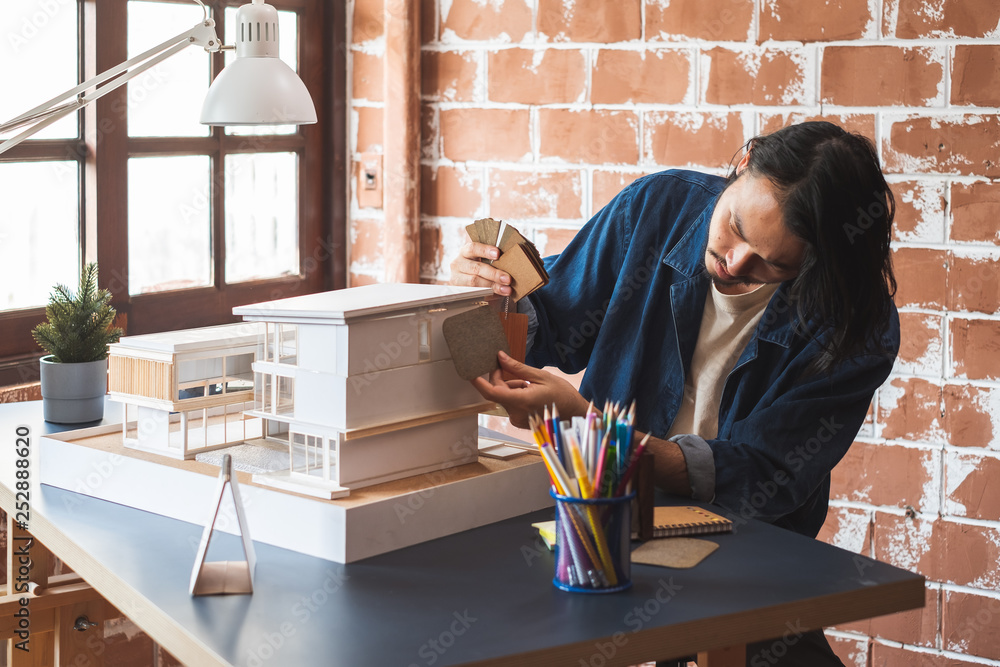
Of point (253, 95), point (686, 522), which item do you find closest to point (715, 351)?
point (686, 522)

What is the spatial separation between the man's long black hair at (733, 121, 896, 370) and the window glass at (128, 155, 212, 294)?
4.99ft

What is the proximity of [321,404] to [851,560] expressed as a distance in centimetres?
68

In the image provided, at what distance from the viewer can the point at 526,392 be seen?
139 cm

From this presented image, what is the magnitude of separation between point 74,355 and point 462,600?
95cm

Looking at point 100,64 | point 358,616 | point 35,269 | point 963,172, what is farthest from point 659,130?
point 358,616

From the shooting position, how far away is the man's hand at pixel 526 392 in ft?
4.55

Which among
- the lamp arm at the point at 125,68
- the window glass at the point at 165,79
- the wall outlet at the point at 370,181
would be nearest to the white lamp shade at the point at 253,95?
the lamp arm at the point at 125,68

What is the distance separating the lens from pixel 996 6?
2.02 metres

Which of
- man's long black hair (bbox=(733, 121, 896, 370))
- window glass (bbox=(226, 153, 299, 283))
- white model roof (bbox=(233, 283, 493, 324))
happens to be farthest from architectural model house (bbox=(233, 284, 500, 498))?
window glass (bbox=(226, 153, 299, 283))

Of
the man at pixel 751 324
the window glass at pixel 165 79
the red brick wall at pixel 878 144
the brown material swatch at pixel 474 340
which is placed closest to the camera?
the brown material swatch at pixel 474 340

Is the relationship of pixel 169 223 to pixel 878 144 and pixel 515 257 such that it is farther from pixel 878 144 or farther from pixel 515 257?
pixel 878 144

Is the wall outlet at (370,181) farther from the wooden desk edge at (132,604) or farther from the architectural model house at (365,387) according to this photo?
the wooden desk edge at (132,604)

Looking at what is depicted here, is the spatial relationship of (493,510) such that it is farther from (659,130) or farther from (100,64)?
(100,64)

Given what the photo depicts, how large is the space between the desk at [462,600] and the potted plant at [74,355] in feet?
1.38
